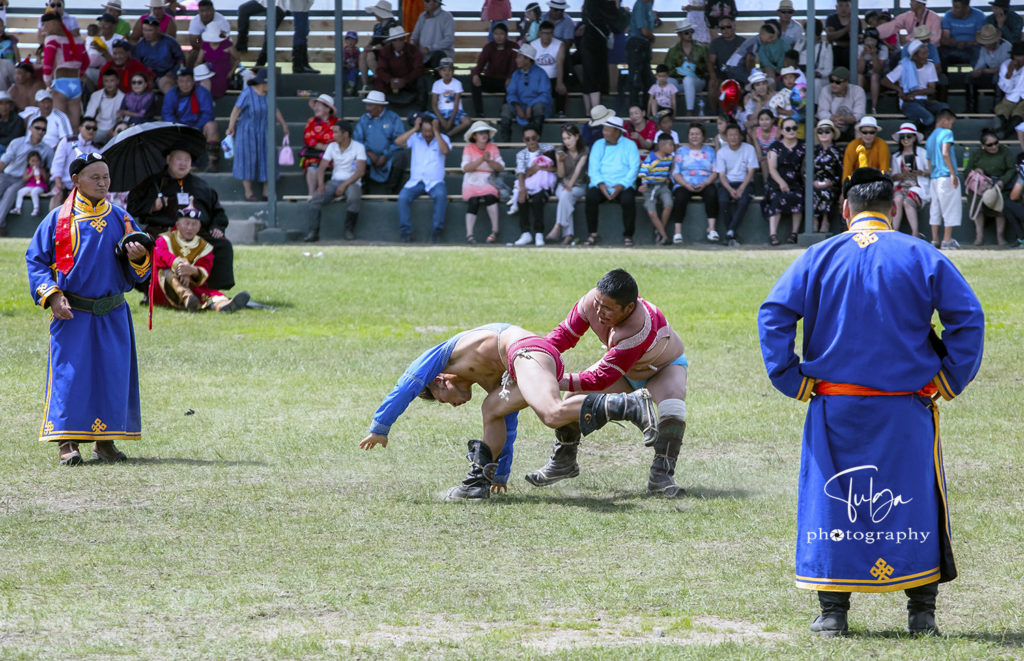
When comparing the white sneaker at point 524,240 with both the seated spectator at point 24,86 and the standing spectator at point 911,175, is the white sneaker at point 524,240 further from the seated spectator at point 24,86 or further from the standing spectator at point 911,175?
the seated spectator at point 24,86

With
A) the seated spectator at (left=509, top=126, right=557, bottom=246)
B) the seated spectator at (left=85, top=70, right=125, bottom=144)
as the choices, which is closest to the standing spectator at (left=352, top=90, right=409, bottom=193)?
the seated spectator at (left=509, top=126, right=557, bottom=246)

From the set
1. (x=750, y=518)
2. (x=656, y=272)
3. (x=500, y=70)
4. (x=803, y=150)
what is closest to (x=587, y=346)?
(x=656, y=272)

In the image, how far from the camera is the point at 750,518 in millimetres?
6617

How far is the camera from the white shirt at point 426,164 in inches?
754

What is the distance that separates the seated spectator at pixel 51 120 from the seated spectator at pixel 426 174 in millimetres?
5349

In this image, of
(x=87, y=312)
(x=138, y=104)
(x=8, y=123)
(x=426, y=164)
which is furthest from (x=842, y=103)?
(x=87, y=312)

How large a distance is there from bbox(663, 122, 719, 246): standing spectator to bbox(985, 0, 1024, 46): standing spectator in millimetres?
6101

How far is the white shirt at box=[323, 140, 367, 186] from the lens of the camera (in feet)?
63.3

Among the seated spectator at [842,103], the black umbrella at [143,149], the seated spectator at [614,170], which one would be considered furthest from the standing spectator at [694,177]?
the black umbrella at [143,149]

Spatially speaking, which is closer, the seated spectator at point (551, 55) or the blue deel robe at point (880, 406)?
the blue deel robe at point (880, 406)

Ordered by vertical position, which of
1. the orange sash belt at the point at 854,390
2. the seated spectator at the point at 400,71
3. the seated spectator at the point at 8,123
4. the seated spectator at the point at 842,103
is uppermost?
the seated spectator at the point at 400,71

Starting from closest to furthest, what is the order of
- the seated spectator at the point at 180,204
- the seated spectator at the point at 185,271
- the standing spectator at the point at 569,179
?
the seated spectator at the point at 180,204, the seated spectator at the point at 185,271, the standing spectator at the point at 569,179

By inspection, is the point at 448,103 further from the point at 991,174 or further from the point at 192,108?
the point at 991,174

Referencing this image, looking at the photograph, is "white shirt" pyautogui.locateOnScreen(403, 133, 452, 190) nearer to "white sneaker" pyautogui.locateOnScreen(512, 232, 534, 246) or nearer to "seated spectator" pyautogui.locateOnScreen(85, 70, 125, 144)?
"white sneaker" pyautogui.locateOnScreen(512, 232, 534, 246)
